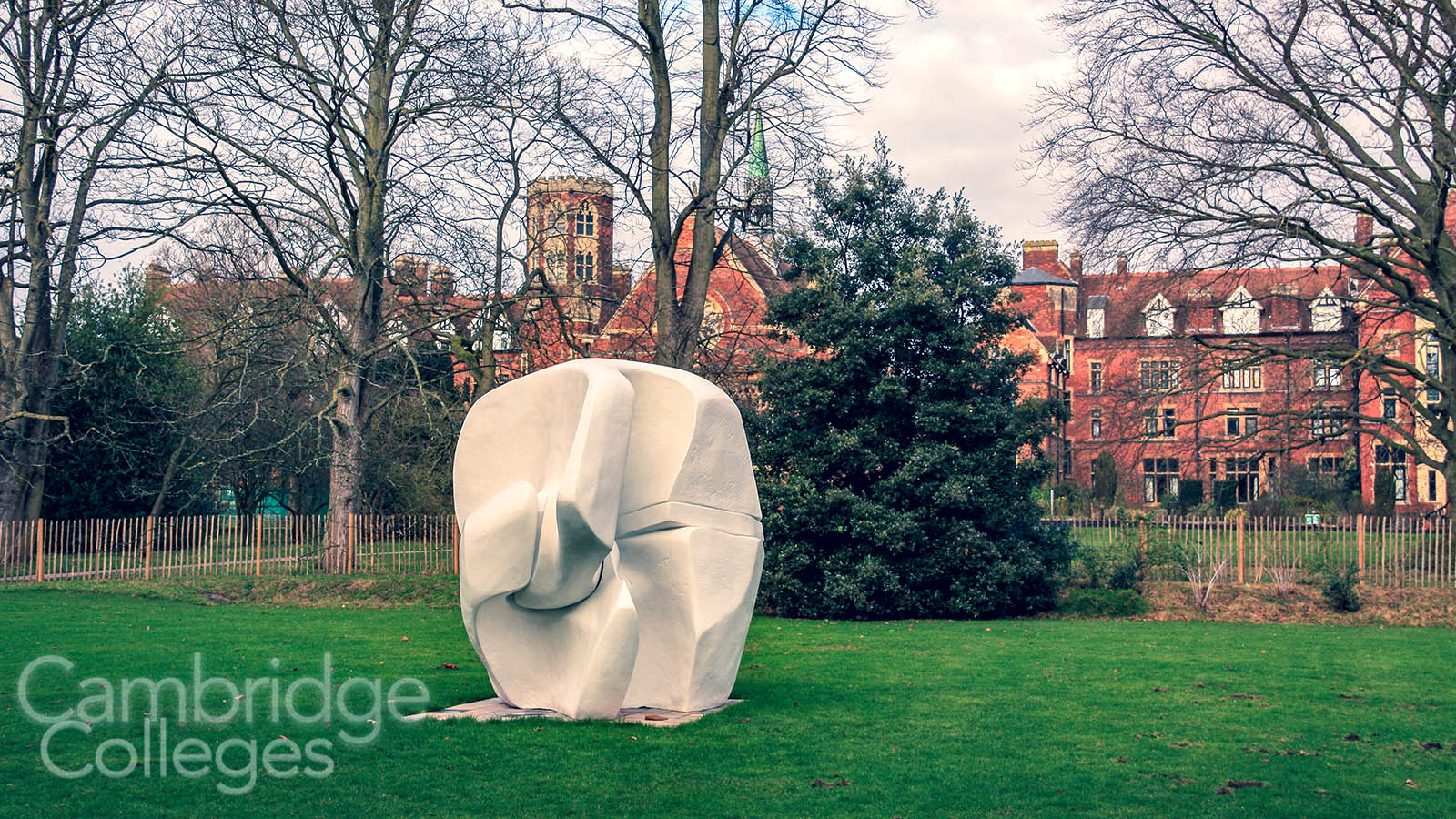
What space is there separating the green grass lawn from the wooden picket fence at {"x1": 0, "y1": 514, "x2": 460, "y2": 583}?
8.62 meters

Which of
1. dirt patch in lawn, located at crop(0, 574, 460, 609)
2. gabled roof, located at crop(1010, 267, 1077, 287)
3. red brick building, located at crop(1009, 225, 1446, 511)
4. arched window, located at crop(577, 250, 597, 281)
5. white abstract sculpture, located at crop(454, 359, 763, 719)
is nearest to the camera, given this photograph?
white abstract sculpture, located at crop(454, 359, 763, 719)

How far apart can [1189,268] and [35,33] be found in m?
25.0

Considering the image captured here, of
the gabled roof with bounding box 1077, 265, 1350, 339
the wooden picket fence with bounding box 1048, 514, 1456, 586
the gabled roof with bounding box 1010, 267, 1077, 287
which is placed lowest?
the wooden picket fence with bounding box 1048, 514, 1456, 586

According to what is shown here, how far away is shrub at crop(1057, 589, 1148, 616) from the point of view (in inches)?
888

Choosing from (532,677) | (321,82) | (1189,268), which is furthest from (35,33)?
(1189,268)

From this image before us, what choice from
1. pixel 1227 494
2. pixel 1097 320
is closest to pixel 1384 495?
pixel 1227 494

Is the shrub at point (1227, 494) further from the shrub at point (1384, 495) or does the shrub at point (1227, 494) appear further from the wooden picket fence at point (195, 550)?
the wooden picket fence at point (195, 550)

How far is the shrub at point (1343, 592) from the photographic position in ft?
72.6

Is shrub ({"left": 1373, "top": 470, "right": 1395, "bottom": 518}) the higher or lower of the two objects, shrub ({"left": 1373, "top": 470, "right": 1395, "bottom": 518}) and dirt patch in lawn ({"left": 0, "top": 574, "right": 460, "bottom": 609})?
the higher

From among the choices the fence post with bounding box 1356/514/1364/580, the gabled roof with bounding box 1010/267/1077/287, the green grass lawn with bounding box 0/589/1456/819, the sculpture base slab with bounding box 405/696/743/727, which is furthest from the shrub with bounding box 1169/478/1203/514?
the sculpture base slab with bounding box 405/696/743/727

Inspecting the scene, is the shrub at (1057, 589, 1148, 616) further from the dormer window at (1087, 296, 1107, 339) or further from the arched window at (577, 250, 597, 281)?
the dormer window at (1087, 296, 1107, 339)

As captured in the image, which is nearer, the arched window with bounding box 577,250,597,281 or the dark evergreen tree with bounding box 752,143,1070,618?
the dark evergreen tree with bounding box 752,143,1070,618

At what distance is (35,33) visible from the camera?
2623 cm

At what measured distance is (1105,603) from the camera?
22.7m
